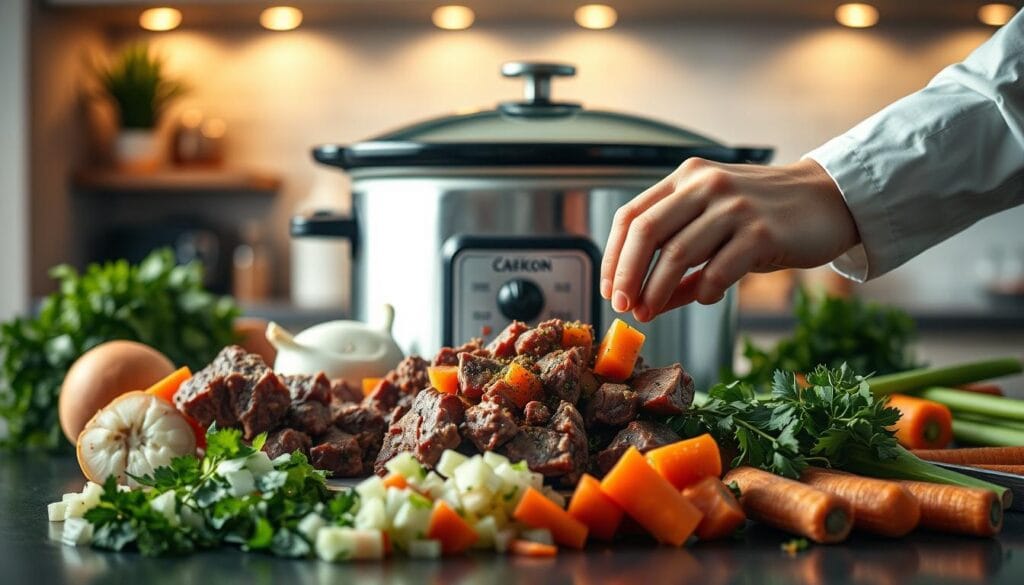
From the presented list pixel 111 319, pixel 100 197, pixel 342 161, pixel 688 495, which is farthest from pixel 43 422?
pixel 100 197

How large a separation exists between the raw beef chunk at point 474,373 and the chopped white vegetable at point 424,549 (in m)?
0.21

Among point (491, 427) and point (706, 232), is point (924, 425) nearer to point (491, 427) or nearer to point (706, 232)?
point (706, 232)

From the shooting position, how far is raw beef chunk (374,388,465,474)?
41.6 inches

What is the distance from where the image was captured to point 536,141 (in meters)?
1.64

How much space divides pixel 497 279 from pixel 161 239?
2.80 meters

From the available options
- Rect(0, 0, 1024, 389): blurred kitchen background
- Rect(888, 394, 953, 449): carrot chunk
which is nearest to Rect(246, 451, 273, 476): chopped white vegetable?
Rect(888, 394, 953, 449): carrot chunk

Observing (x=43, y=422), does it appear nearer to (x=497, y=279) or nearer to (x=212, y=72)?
(x=497, y=279)

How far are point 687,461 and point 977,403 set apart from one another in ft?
2.12

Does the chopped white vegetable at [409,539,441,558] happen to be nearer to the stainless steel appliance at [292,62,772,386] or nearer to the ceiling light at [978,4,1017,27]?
the stainless steel appliance at [292,62,772,386]

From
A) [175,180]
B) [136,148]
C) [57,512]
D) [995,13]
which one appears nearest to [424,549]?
[57,512]

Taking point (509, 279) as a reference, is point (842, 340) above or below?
below

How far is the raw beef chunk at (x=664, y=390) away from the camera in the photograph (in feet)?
3.61

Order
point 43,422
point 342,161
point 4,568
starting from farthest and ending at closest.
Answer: point 342,161 → point 43,422 → point 4,568

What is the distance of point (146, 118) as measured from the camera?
13.7ft
